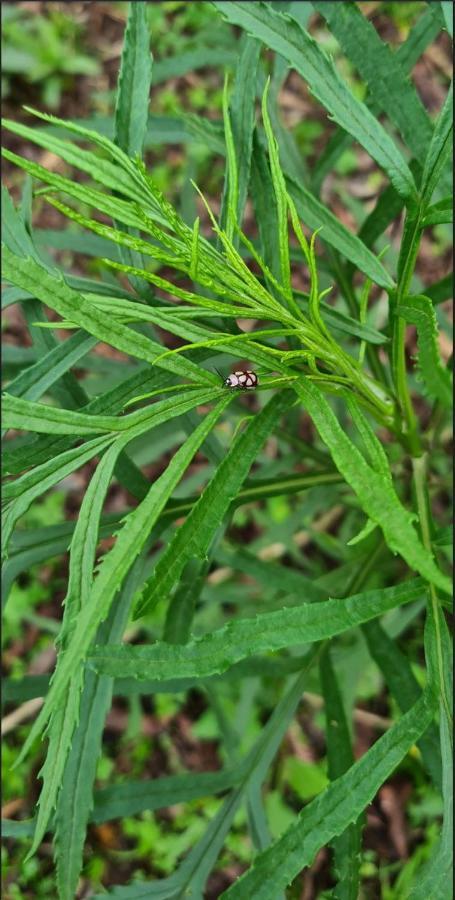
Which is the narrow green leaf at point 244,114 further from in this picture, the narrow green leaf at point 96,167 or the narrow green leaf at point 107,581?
the narrow green leaf at point 107,581

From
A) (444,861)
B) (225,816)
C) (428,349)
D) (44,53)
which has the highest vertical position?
(44,53)

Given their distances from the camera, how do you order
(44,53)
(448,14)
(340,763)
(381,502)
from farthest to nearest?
(44,53) < (340,763) < (448,14) < (381,502)

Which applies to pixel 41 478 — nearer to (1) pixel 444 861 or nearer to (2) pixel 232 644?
(2) pixel 232 644

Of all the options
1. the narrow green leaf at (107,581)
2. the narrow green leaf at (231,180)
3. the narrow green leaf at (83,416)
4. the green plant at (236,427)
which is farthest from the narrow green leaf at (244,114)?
the narrow green leaf at (107,581)

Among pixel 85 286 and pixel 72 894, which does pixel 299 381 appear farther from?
pixel 72 894

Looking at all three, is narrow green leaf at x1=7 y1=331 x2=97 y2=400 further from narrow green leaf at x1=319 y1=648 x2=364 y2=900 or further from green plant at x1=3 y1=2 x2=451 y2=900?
narrow green leaf at x1=319 y1=648 x2=364 y2=900

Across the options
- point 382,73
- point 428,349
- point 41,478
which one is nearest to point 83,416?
point 41,478

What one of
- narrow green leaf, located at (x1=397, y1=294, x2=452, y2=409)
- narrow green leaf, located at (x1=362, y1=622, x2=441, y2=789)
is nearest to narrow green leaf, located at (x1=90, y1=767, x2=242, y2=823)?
narrow green leaf, located at (x1=362, y1=622, x2=441, y2=789)
